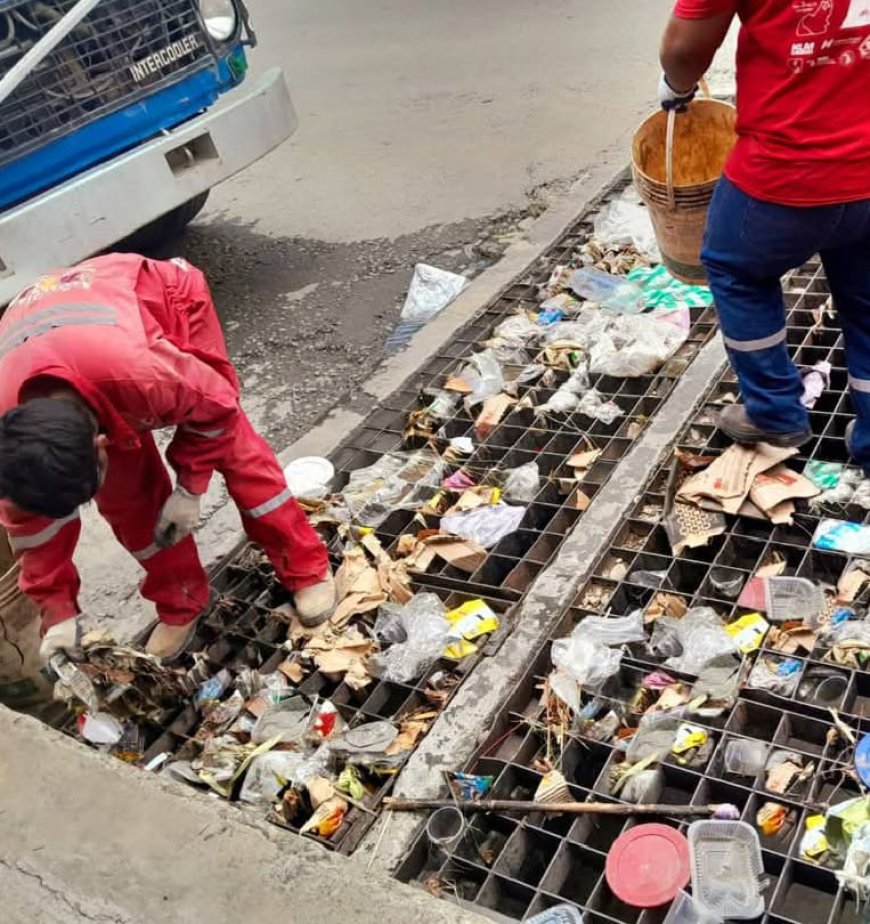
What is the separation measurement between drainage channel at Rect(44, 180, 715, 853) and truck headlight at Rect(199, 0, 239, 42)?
1915 mm

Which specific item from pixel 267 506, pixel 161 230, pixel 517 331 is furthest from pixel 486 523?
pixel 161 230

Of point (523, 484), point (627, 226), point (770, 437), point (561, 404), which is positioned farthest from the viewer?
point (627, 226)

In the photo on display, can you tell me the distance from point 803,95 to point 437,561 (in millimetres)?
1661

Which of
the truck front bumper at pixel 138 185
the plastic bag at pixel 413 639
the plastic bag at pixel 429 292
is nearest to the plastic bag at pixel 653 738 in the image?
the plastic bag at pixel 413 639

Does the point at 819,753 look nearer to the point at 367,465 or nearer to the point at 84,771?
the point at 84,771

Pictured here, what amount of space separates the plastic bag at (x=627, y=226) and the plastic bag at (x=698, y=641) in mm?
2177

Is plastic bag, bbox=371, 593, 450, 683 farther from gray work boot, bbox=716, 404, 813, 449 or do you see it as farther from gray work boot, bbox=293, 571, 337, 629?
gray work boot, bbox=716, 404, 813, 449

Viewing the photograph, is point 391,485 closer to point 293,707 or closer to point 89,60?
point 293,707

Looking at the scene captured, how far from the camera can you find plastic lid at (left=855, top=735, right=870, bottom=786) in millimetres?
2100

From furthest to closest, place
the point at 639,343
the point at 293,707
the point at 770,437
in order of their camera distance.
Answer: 1. the point at 639,343
2. the point at 770,437
3. the point at 293,707

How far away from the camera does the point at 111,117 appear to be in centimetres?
434

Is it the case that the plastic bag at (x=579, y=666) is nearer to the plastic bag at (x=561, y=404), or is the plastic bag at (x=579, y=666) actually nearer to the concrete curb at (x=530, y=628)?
the concrete curb at (x=530, y=628)

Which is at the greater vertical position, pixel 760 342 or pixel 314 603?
pixel 760 342

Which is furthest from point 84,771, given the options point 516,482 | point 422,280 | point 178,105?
point 178,105
